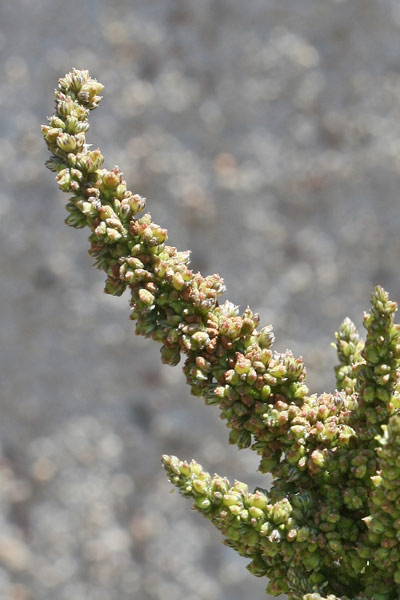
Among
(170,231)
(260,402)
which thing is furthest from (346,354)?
(170,231)

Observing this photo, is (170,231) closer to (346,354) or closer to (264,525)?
(346,354)

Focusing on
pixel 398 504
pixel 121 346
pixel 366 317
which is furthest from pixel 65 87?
pixel 121 346

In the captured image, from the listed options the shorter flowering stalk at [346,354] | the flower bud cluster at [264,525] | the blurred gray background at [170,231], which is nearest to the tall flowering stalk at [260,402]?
the flower bud cluster at [264,525]

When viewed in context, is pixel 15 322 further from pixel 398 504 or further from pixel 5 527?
pixel 398 504

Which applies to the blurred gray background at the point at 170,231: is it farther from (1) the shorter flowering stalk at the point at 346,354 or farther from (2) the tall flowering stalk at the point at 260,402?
(2) the tall flowering stalk at the point at 260,402

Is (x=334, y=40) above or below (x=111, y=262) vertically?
above

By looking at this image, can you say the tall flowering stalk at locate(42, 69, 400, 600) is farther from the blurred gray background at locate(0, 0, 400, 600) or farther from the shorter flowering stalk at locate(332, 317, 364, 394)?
the blurred gray background at locate(0, 0, 400, 600)

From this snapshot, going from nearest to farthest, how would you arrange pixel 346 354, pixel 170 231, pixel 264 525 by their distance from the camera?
1. pixel 264 525
2. pixel 346 354
3. pixel 170 231
